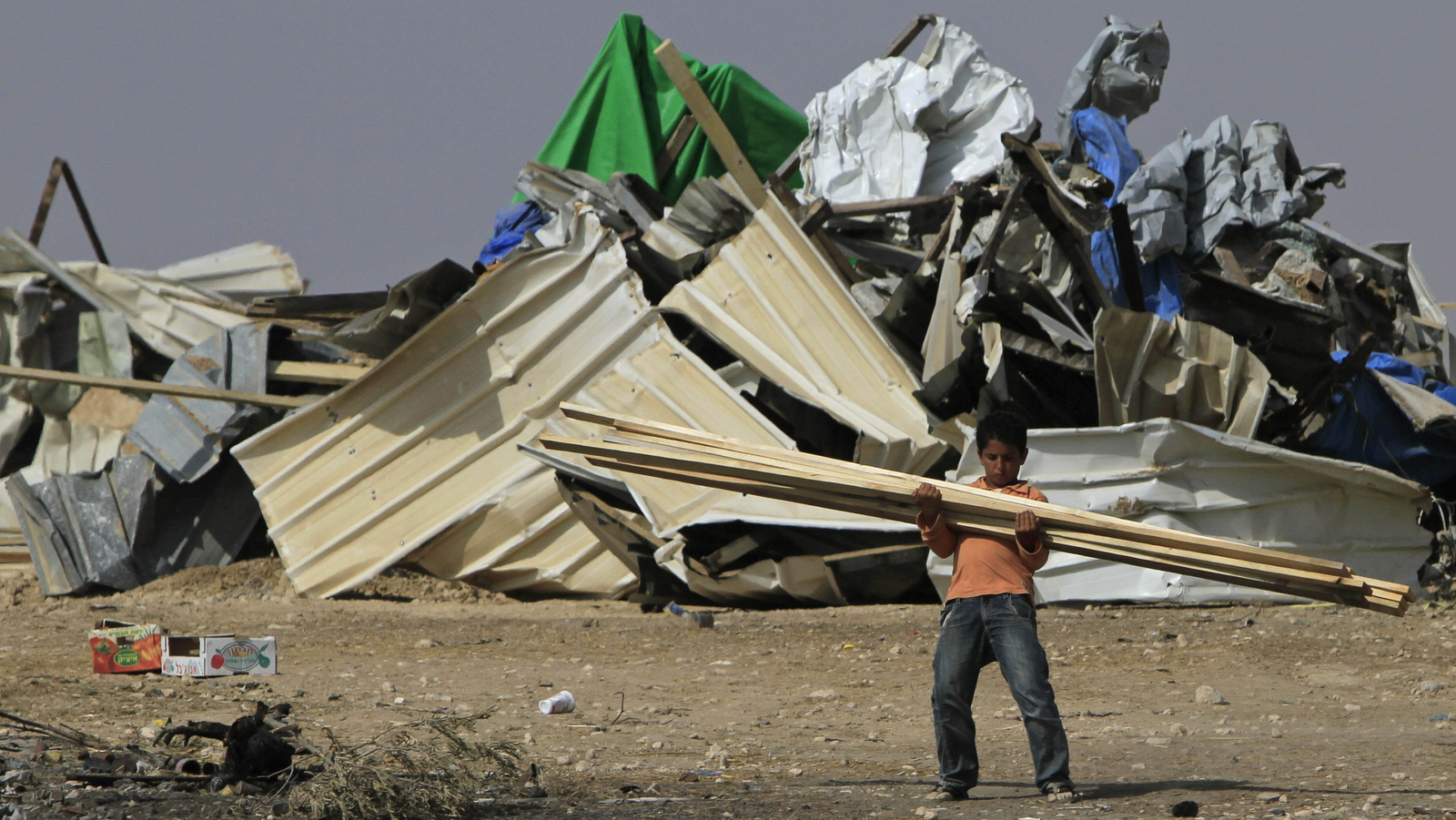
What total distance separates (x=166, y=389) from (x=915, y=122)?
21.2 feet

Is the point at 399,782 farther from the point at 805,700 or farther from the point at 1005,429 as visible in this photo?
the point at 805,700

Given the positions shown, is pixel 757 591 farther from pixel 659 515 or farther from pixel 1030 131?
pixel 1030 131

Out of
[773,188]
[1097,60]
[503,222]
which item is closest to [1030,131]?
[1097,60]

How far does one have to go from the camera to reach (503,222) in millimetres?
11961

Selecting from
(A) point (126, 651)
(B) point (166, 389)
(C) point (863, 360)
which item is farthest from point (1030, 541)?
(B) point (166, 389)

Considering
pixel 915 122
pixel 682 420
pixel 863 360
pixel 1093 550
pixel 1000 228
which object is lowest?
pixel 1093 550

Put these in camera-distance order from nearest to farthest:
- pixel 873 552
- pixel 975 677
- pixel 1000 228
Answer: pixel 975 677, pixel 1000 228, pixel 873 552

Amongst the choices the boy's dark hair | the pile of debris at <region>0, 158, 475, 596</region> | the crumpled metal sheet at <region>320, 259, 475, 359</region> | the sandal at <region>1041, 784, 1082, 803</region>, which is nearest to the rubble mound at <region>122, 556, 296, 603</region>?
the pile of debris at <region>0, 158, 475, 596</region>

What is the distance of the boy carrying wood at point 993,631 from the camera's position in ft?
11.2

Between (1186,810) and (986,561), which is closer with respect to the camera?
(1186,810)

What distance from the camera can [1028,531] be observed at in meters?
3.47

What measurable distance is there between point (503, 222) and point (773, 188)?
3539 mm

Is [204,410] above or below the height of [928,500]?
above

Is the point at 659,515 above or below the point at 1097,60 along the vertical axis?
below
